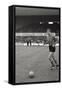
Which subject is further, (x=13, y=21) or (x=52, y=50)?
(x=52, y=50)

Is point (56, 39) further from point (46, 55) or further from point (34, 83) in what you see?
point (34, 83)

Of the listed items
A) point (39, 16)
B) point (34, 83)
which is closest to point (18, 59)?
point (34, 83)

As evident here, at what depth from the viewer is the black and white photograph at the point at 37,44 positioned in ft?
30.2

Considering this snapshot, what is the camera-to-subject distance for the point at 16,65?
9.13 metres

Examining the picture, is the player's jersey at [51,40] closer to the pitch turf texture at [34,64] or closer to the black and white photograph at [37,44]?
the black and white photograph at [37,44]

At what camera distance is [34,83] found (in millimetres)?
9375

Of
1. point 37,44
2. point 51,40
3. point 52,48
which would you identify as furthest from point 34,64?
point 51,40

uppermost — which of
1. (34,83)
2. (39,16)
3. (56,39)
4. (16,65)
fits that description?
(39,16)

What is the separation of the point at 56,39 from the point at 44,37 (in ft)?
1.52

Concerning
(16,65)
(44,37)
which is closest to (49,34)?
(44,37)

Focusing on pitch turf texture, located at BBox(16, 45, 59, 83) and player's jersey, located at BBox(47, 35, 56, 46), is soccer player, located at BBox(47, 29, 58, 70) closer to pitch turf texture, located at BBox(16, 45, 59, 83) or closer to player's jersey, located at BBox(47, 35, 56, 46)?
player's jersey, located at BBox(47, 35, 56, 46)

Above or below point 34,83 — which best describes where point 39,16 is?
above

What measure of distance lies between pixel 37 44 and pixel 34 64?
67 cm

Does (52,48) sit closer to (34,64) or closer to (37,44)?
(37,44)
